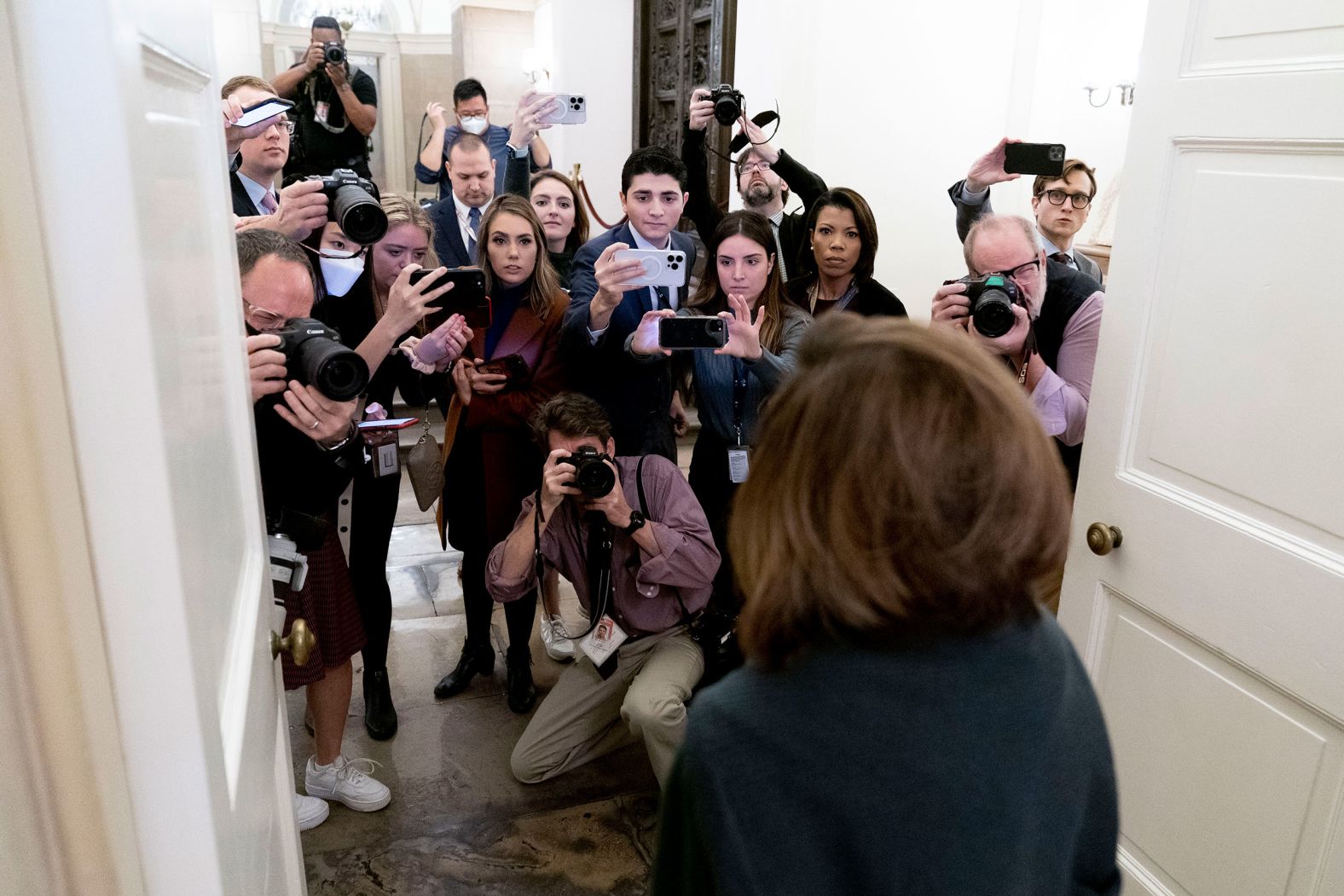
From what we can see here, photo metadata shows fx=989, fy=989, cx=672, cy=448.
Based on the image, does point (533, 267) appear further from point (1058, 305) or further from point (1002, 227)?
point (1058, 305)

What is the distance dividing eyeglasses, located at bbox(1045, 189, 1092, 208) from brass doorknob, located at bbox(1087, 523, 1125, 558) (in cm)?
168

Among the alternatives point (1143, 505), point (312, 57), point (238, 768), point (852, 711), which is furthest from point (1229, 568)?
point (312, 57)

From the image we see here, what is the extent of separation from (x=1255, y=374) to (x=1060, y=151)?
1280 millimetres

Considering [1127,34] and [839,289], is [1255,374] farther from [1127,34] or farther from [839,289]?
[1127,34]

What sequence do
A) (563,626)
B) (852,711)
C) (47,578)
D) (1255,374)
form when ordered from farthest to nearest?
1. (563,626)
2. (1255,374)
3. (852,711)
4. (47,578)

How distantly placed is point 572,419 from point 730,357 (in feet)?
1.78

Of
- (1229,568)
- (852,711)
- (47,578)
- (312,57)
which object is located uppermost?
(312,57)

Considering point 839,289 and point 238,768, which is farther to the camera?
point 839,289

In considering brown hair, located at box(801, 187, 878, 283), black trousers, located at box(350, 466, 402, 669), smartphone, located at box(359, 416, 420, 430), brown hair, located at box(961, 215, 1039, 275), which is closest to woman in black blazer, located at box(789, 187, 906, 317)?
brown hair, located at box(801, 187, 878, 283)

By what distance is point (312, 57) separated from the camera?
412cm

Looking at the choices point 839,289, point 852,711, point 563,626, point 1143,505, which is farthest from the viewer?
point 563,626

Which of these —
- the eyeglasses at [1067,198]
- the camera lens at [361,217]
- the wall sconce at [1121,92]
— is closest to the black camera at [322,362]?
the camera lens at [361,217]

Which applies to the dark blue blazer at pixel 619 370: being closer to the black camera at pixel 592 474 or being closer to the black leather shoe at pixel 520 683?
the black camera at pixel 592 474

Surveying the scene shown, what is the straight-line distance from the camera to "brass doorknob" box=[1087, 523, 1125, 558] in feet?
5.37
